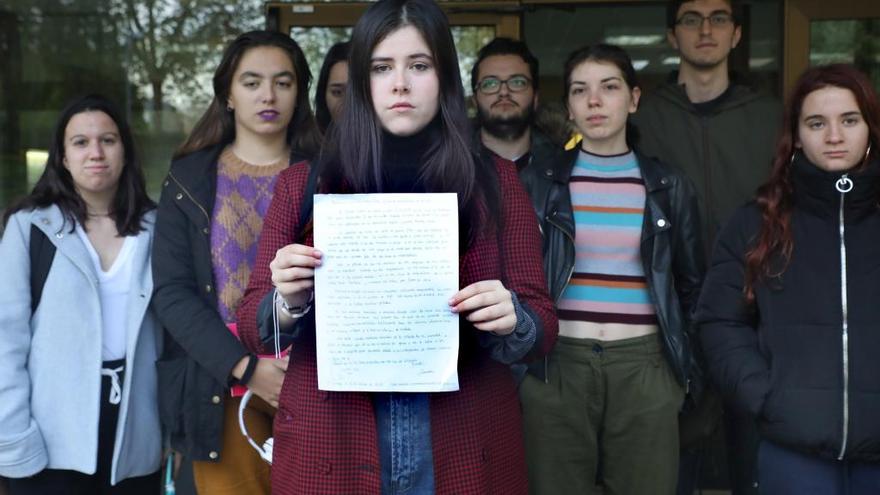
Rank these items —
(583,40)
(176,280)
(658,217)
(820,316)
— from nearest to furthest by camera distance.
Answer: (820,316)
(176,280)
(658,217)
(583,40)

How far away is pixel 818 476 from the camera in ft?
8.89

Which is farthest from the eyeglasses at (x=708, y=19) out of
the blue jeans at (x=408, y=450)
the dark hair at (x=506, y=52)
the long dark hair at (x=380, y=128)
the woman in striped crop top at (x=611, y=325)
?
the blue jeans at (x=408, y=450)

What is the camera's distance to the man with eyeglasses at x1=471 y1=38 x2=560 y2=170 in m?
3.88

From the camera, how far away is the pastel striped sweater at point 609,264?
3184 mm

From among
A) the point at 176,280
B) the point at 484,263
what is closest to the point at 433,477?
the point at 484,263

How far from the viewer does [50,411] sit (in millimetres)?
3006

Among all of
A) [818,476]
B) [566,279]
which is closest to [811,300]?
[818,476]

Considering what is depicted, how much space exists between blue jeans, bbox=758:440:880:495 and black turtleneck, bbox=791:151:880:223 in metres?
0.69

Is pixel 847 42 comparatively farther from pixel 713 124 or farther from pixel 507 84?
pixel 507 84

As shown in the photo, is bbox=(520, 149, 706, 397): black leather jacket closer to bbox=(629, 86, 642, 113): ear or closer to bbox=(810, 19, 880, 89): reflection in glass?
bbox=(629, 86, 642, 113): ear

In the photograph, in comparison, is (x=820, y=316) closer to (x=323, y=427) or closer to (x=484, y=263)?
(x=484, y=263)

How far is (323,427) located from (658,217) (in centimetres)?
156

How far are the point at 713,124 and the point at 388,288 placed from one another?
2.40m

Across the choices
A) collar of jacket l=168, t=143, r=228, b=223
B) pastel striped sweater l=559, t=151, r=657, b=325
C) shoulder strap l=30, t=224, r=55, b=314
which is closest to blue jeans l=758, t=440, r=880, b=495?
pastel striped sweater l=559, t=151, r=657, b=325
